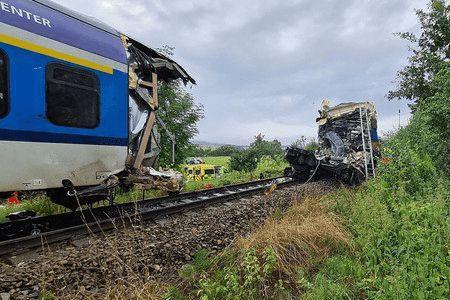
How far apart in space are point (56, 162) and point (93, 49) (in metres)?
2.00

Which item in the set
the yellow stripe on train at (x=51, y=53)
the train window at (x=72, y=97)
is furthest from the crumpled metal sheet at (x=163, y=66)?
the train window at (x=72, y=97)

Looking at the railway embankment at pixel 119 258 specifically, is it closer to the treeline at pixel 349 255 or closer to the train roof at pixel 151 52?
the treeline at pixel 349 255

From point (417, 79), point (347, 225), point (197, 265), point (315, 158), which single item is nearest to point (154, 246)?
point (197, 265)

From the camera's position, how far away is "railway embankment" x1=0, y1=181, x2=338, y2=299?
344 centimetres

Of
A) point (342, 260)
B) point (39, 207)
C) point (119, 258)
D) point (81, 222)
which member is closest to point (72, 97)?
point (81, 222)

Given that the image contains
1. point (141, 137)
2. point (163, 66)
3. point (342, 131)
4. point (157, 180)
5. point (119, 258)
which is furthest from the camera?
point (342, 131)

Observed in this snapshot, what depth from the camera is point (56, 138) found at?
5465mm

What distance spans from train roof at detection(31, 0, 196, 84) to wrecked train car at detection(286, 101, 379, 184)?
5.66 meters

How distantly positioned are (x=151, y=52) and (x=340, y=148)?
25.8 ft

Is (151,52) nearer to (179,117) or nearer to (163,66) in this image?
(163,66)

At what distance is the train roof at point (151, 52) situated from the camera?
5.86m

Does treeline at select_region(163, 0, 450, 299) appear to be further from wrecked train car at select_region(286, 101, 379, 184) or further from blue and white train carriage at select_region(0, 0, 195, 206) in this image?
wrecked train car at select_region(286, 101, 379, 184)

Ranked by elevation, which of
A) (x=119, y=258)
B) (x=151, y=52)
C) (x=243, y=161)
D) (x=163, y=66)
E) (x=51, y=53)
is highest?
(x=151, y=52)

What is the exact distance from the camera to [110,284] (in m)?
3.57
